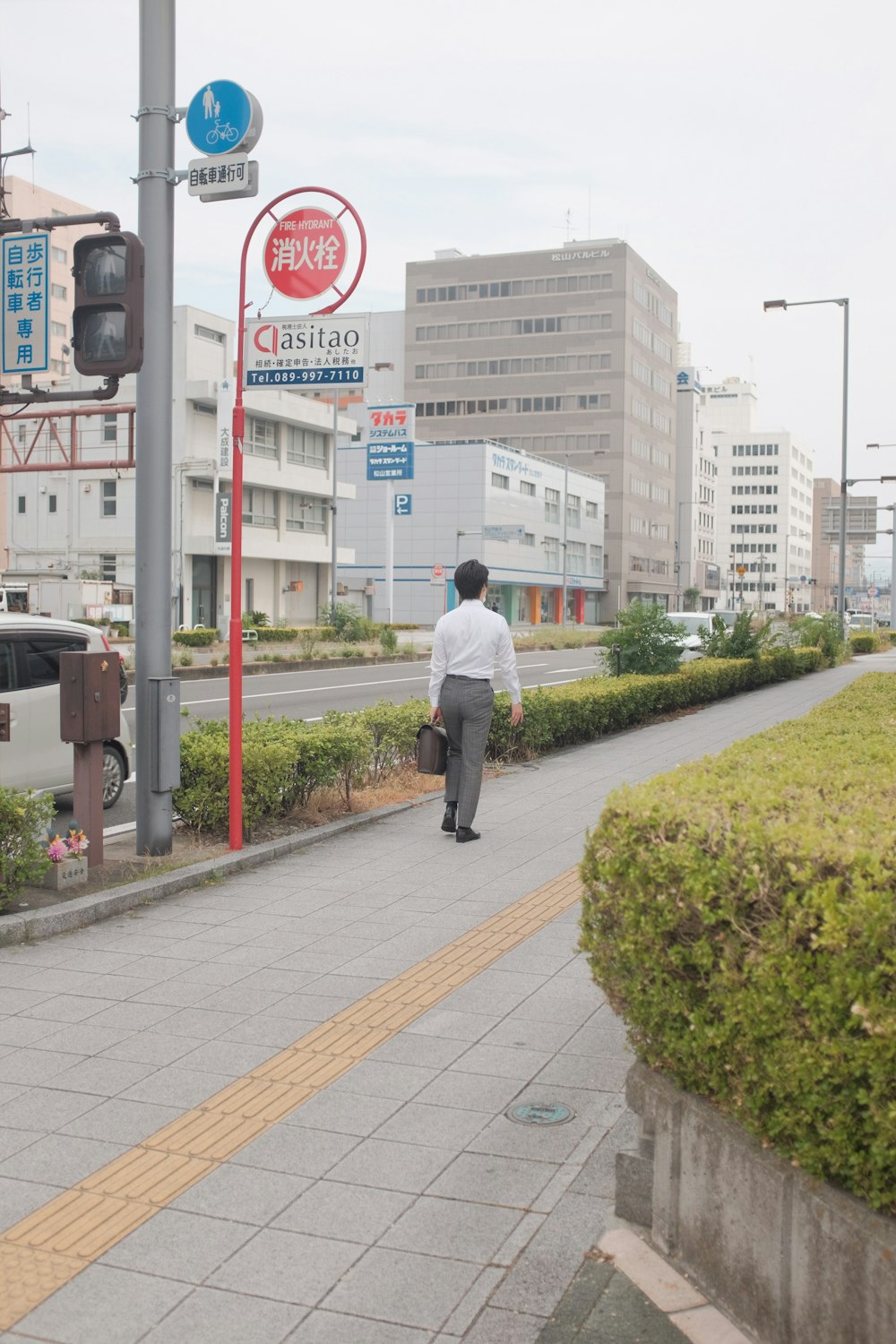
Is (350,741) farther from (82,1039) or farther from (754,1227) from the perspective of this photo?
(754,1227)

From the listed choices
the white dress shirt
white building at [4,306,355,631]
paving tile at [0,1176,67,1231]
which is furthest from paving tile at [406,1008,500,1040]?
white building at [4,306,355,631]

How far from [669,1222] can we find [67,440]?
5097cm

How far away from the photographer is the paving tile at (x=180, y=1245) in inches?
119

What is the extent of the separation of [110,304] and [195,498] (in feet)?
144

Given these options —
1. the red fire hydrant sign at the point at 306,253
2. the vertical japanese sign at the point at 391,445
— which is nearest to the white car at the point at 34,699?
the red fire hydrant sign at the point at 306,253

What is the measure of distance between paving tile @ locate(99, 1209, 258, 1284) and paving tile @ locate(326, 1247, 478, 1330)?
330 mm

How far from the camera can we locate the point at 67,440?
165ft

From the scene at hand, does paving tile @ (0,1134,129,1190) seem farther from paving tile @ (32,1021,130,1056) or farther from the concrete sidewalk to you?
paving tile @ (32,1021,130,1056)

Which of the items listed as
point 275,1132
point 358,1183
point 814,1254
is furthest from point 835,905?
point 275,1132

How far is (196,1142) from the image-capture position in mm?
3738

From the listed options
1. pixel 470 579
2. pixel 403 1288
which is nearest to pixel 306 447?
pixel 470 579

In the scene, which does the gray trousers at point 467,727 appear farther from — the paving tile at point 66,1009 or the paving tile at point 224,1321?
the paving tile at point 224,1321

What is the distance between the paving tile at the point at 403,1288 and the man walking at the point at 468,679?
17.4ft

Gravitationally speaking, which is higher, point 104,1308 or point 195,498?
point 195,498
